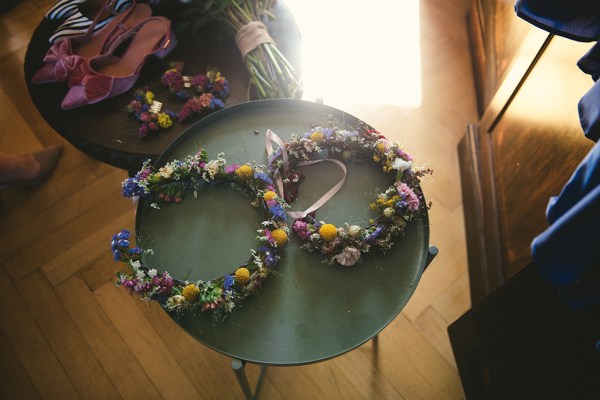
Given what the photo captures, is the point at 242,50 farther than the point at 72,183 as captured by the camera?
No

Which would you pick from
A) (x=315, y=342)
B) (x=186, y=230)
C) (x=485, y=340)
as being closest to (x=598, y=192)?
(x=315, y=342)

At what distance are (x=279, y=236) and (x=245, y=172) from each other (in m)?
0.20

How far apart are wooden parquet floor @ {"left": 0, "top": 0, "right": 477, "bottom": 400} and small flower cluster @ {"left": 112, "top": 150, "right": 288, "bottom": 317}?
23.9 inches

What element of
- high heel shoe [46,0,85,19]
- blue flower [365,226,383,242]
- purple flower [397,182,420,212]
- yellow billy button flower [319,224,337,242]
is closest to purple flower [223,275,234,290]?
yellow billy button flower [319,224,337,242]

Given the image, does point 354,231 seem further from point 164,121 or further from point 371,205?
point 164,121

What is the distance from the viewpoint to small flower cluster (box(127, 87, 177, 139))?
4.08 ft

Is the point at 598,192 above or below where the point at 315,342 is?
above

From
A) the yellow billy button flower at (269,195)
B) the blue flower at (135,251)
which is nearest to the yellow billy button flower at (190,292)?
the blue flower at (135,251)

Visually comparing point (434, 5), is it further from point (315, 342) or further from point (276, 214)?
point (315, 342)

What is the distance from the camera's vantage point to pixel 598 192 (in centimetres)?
61

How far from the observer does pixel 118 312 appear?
60.2 inches

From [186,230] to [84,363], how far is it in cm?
80

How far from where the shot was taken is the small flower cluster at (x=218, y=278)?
924mm

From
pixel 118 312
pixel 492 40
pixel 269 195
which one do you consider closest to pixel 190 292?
pixel 269 195
